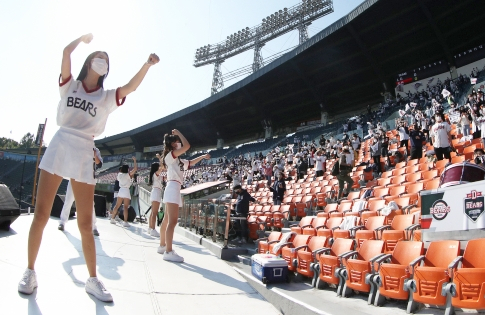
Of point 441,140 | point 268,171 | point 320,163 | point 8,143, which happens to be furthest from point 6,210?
point 8,143

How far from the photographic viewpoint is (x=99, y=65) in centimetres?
271

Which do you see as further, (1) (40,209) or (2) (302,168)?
(2) (302,168)

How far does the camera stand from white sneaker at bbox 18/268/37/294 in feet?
7.72

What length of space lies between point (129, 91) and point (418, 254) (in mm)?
3409

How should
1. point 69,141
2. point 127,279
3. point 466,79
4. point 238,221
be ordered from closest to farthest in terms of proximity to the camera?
point 69,141
point 127,279
point 238,221
point 466,79

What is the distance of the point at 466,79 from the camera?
1795cm

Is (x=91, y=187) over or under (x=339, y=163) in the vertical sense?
under

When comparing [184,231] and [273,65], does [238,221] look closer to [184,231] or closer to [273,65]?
[184,231]

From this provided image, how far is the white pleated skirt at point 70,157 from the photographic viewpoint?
2.48 metres

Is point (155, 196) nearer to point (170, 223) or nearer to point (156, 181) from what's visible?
point (156, 181)

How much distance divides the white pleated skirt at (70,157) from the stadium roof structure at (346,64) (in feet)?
66.6

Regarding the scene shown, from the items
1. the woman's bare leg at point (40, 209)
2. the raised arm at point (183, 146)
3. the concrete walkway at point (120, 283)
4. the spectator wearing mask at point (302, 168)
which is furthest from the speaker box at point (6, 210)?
the spectator wearing mask at point (302, 168)

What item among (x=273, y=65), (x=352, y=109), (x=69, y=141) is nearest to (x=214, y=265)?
(x=69, y=141)

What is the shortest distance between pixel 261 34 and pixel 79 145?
38773 millimetres
